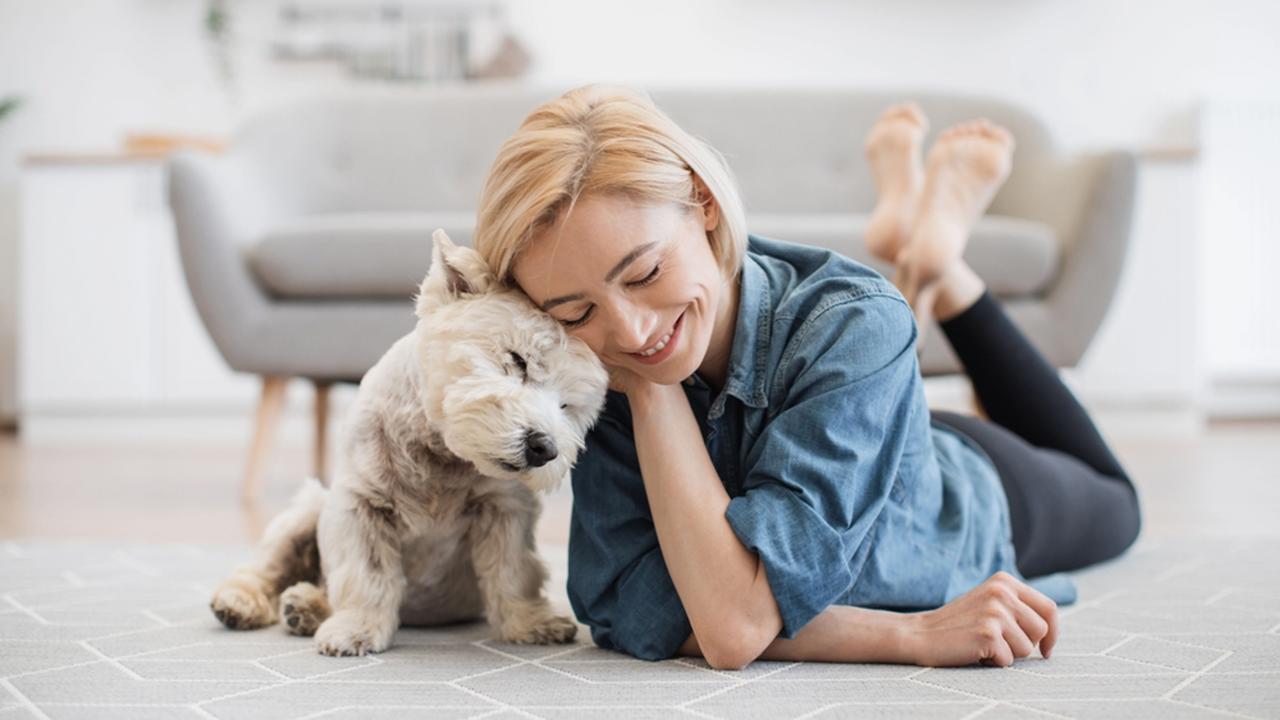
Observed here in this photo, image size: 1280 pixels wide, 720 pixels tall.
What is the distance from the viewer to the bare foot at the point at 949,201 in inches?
77.0

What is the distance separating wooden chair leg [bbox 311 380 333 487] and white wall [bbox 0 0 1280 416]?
2146 mm

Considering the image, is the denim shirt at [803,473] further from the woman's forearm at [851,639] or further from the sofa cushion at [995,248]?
the sofa cushion at [995,248]

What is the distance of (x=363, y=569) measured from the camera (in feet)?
4.32

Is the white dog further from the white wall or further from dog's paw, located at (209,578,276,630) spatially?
the white wall

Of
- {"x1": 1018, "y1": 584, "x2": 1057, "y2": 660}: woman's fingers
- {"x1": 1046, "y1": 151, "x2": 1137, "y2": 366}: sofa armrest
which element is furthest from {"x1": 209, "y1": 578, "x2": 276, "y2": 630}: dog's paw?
{"x1": 1046, "y1": 151, "x2": 1137, "y2": 366}: sofa armrest

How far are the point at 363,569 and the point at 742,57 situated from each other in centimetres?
381

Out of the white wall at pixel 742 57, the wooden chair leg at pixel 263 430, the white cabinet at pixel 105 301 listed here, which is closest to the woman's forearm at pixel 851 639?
the wooden chair leg at pixel 263 430

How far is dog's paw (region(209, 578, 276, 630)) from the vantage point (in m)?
1.44

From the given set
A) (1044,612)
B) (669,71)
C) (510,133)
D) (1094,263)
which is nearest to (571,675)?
(1044,612)

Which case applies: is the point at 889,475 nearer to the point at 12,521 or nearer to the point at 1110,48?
the point at 12,521

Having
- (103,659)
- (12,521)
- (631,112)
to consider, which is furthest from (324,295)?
(631,112)

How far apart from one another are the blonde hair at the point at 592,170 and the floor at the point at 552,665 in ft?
1.40

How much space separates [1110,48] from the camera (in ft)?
15.4

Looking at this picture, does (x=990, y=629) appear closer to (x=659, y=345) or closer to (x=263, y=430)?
(x=659, y=345)
